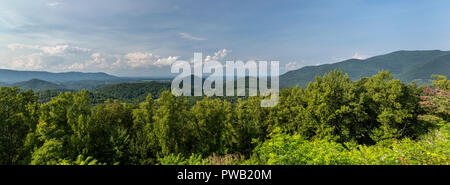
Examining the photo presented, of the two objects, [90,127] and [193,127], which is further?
[193,127]

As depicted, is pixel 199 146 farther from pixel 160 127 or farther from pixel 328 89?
pixel 328 89

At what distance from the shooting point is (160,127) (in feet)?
57.1

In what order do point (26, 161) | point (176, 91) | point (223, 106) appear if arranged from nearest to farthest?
point (26, 161) < point (176, 91) < point (223, 106)

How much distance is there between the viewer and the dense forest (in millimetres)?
13523

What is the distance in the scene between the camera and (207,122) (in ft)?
72.6

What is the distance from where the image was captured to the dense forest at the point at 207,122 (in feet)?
44.4
